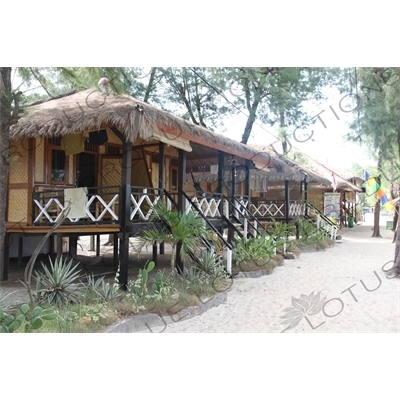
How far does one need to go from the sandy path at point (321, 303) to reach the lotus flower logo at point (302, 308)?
0.05 metres

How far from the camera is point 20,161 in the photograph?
7.15 meters

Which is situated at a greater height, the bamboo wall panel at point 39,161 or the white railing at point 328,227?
the bamboo wall panel at point 39,161

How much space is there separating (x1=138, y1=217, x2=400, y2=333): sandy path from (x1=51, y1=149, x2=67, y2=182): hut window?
4091 mm

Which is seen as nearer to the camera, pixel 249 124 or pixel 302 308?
pixel 302 308

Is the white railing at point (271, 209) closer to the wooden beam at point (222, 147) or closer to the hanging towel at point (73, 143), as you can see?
the wooden beam at point (222, 147)

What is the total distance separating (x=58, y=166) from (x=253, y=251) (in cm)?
463

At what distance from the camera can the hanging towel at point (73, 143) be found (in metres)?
6.99

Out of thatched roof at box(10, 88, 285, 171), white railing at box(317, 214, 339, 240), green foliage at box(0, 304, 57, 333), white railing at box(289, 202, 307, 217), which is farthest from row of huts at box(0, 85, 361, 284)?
white railing at box(317, 214, 339, 240)

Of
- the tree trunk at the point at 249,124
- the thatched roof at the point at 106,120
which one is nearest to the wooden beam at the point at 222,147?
the thatched roof at the point at 106,120

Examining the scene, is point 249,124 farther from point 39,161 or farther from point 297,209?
point 39,161

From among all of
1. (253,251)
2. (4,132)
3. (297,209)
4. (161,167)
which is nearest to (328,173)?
(297,209)
